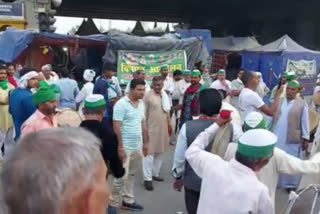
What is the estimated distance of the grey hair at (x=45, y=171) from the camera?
4.58ft

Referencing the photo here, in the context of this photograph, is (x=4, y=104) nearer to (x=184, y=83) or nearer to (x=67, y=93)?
(x=67, y=93)

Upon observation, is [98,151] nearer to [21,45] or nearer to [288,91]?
[288,91]

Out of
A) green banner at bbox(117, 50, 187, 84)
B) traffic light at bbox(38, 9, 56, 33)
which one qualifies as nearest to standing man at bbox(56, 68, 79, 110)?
green banner at bbox(117, 50, 187, 84)

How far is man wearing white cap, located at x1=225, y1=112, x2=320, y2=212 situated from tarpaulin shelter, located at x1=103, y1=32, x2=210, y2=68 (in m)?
10.6

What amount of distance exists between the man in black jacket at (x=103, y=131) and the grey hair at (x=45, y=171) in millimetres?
3048

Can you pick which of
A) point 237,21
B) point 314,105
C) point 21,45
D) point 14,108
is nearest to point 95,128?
point 14,108

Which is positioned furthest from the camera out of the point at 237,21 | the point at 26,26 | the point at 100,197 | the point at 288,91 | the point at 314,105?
the point at 237,21

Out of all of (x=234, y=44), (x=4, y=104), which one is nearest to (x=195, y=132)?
(x=4, y=104)

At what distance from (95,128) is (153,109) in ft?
9.92

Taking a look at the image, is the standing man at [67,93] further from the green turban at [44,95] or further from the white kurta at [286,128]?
the green turban at [44,95]

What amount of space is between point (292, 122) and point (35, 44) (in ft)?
32.4

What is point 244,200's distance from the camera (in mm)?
3262

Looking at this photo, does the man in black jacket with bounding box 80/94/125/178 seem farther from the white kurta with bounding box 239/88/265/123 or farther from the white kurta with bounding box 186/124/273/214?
the white kurta with bounding box 239/88/265/123

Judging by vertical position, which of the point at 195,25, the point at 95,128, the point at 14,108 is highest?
the point at 95,128
